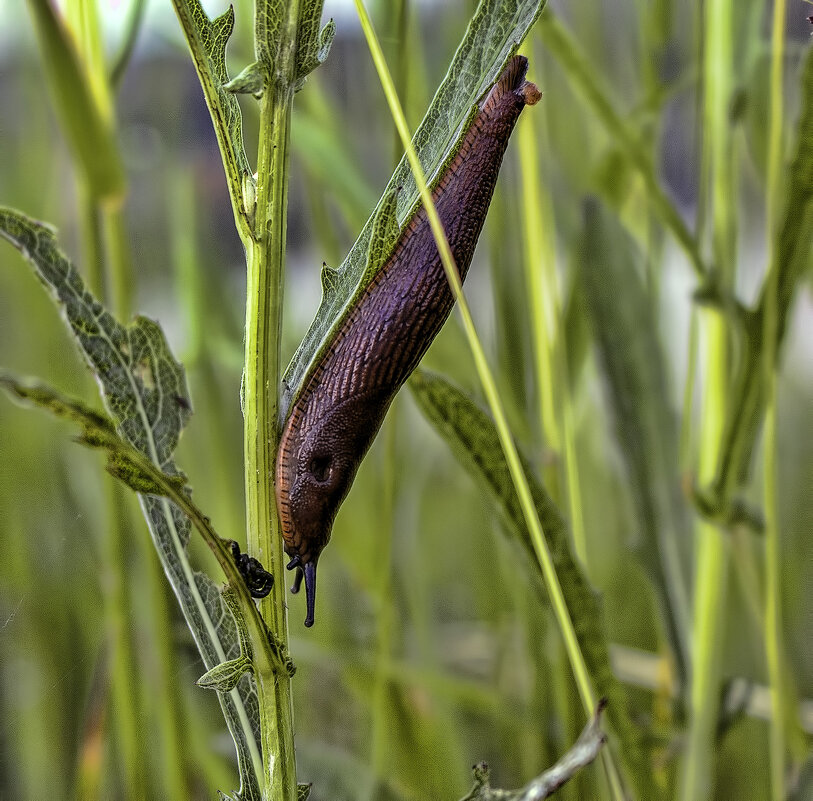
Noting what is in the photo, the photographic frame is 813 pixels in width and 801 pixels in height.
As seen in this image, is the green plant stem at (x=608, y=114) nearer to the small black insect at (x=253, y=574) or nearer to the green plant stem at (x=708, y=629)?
the green plant stem at (x=708, y=629)

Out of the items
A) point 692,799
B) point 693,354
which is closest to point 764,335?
point 693,354

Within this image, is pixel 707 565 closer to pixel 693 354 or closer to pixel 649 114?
pixel 693 354

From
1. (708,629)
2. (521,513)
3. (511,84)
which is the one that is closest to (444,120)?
(511,84)

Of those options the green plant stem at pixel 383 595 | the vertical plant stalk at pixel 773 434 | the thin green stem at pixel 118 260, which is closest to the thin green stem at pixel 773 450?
the vertical plant stalk at pixel 773 434

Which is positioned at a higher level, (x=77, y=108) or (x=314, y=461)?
(x=77, y=108)

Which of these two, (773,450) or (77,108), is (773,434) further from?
(77,108)

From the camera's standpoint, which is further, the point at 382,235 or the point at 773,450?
the point at 773,450
